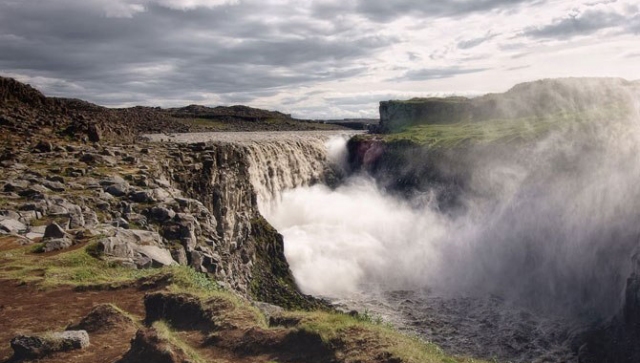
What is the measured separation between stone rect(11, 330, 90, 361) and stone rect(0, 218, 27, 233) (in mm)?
11645

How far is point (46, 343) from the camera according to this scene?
36.2ft

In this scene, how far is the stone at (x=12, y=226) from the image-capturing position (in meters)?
20.7

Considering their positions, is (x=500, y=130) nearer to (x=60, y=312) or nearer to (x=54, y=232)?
(x=54, y=232)

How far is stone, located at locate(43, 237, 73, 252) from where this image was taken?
750 inches

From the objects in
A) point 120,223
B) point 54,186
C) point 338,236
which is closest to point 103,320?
point 120,223

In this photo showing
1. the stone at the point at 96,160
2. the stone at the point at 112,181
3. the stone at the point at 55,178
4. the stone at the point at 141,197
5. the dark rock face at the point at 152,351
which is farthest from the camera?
the stone at the point at 96,160

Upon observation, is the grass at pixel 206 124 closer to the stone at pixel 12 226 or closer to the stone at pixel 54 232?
the stone at pixel 12 226

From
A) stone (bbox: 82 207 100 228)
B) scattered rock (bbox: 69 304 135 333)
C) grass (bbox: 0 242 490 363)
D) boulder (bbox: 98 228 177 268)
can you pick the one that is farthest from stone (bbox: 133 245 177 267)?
scattered rock (bbox: 69 304 135 333)

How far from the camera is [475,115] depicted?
118875 millimetres

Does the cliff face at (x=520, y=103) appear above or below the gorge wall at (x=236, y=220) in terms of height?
above

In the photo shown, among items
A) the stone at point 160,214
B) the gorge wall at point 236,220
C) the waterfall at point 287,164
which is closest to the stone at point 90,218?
the stone at point 160,214

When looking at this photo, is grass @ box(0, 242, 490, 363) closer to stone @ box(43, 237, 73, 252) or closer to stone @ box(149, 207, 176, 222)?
stone @ box(43, 237, 73, 252)

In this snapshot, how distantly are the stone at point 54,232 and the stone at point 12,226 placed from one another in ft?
5.55

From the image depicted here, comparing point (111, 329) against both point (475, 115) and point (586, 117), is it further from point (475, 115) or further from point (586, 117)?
point (475, 115)
